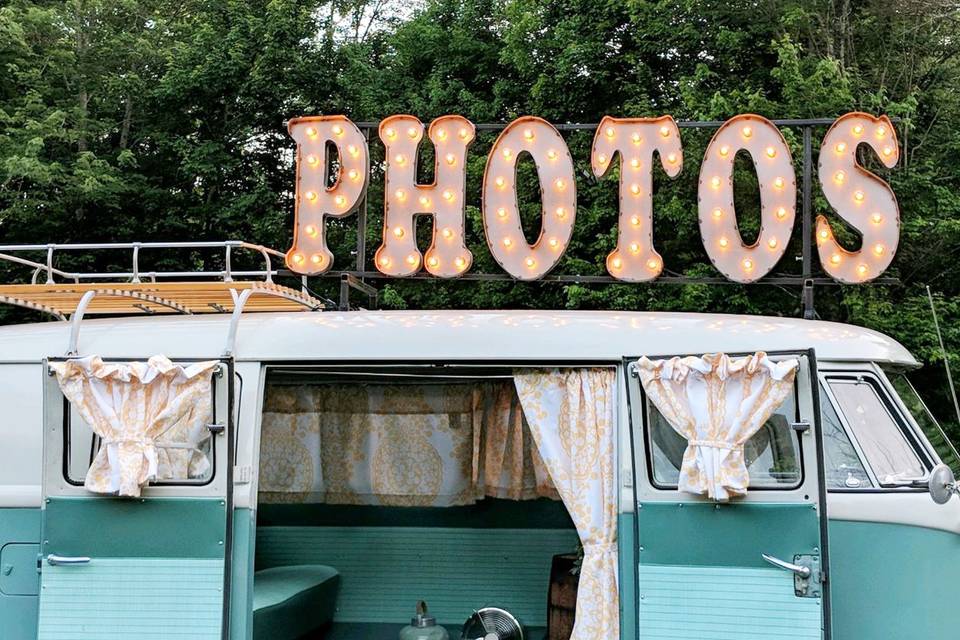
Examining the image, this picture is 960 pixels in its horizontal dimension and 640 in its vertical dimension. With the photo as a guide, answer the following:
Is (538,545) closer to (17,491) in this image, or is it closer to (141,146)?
(17,491)

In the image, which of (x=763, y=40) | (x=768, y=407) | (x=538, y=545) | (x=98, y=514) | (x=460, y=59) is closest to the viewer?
(x=768, y=407)

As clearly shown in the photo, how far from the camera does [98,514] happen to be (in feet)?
14.9

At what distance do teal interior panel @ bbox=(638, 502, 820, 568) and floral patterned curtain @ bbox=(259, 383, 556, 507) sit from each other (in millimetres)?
2282

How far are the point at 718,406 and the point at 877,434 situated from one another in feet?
3.01

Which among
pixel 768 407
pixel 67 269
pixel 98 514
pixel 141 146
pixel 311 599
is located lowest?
pixel 311 599

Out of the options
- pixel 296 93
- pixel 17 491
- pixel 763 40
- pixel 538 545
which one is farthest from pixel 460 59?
pixel 17 491

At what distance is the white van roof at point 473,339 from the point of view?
4.77m

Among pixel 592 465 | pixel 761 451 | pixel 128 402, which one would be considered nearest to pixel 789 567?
pixel 761 451

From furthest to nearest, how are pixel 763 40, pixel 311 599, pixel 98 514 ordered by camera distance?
pixel 763 40
pixel 311 599
pixel 98 514

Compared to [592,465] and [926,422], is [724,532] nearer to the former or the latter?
[592,465]

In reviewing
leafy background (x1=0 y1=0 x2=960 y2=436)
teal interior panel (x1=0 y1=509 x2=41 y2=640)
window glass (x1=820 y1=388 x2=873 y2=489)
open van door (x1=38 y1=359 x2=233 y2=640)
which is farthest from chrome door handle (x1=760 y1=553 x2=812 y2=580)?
leafy background (x1=0 y1=0 x2=960 y2=436)

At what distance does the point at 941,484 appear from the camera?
428 cm

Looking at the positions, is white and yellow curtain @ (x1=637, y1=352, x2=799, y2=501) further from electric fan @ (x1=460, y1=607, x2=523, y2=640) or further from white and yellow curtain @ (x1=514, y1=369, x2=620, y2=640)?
electric fan @ (x1=460, y1=607, x2=523, y2=640)

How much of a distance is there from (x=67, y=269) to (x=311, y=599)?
1208 cm
